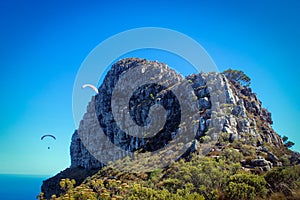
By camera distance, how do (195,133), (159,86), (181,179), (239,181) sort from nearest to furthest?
1. (239,181)
2. (181,179)
3. (195,133)
4. (159,86)

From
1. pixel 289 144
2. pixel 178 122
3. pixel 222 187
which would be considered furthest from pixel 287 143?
pixel 222 187

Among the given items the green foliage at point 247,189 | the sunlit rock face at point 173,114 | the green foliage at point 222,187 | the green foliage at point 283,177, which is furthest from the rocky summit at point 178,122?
the green foliage at point 247,189

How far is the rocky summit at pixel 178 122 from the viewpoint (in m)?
47.7

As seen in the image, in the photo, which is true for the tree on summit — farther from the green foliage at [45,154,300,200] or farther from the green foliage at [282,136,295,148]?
the green foliage at [45,154,300,200]

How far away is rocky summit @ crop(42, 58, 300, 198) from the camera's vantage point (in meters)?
47.7

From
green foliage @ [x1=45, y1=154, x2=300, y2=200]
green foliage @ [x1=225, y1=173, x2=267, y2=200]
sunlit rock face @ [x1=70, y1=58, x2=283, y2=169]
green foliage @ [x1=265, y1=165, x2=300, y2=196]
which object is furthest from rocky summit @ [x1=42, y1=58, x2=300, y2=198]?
A: green foliage @ [x1=225, y1=173, x2=267, y2=200]

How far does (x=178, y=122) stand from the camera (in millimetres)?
70875

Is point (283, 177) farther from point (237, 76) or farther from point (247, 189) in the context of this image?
point (237, 76)

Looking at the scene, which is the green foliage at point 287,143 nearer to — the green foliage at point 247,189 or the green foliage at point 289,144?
the green foliage at point 289,144

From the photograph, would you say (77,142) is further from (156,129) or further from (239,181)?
(239,181)

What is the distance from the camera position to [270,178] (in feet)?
70.4

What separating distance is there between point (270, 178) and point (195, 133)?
35481 mm

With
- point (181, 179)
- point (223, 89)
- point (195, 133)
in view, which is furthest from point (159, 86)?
point (181, 179)

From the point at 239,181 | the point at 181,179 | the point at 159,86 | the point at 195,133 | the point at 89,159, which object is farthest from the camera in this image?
the point at 89,159
